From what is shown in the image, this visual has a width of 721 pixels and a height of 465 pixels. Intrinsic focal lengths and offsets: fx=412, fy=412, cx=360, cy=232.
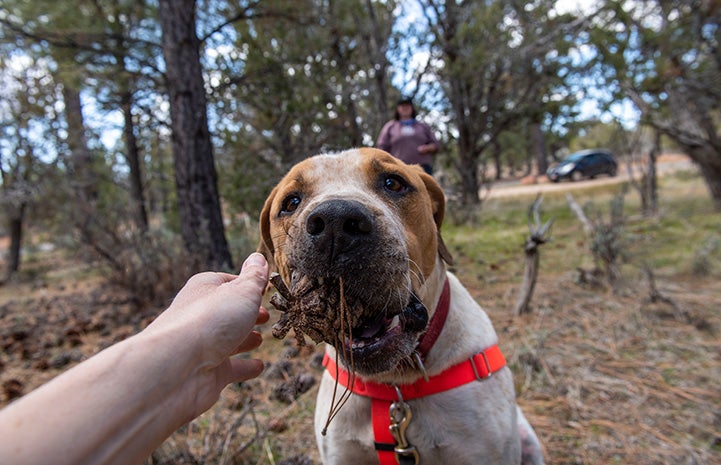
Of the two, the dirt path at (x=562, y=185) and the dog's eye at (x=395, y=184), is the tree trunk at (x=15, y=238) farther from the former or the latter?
the dirt path at (x=562, y=185)

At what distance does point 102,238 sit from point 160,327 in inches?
228

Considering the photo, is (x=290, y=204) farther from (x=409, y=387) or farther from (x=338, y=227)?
(x=409, y=387)

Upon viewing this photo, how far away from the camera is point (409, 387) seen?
175 cm

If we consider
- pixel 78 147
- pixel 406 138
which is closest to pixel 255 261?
pixel 406 138

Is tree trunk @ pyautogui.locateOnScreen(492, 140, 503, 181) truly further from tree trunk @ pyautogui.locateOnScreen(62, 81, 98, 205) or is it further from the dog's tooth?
the dog's tooth

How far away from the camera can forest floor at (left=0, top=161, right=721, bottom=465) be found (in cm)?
245

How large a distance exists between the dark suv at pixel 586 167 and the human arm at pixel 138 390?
30986 millimetres

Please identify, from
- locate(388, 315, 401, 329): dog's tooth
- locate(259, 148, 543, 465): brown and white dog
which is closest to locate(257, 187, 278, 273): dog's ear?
locate(259, 148, 543, 465): brown and white dog

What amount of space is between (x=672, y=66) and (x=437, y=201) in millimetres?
7025

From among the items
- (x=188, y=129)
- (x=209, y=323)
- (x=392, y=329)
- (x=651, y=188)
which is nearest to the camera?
(x=209, y=323)

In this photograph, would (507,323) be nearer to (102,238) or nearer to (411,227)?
(411,227)

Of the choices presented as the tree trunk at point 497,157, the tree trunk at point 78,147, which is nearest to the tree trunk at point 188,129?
the tree trunk at point 78,147

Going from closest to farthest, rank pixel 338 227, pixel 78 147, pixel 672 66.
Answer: pixel 338 227
pixel 672 66
pixel 78 147

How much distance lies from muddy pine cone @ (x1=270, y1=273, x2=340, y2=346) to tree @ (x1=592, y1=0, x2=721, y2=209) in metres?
7.11
